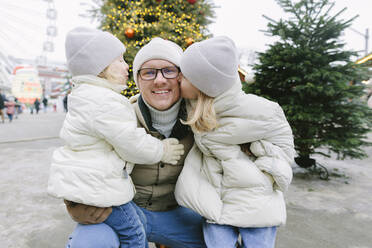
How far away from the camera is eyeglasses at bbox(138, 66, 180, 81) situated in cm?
146

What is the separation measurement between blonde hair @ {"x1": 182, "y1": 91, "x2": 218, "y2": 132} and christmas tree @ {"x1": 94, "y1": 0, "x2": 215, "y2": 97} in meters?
3.88

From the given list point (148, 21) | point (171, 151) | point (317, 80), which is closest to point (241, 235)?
point (171, 151)

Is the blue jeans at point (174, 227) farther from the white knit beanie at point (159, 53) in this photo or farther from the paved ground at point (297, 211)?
the paved ground at point (297, 211)

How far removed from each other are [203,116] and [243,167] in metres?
0.31

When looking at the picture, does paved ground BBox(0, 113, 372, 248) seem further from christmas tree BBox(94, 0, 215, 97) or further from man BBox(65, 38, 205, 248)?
christmas tree BBox(94, 0, 215, 97)

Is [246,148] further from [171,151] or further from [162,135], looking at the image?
[162,135]

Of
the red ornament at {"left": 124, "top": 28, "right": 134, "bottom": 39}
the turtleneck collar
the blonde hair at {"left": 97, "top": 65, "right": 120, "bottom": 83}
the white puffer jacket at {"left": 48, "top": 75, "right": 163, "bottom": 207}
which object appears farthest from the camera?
the red ornament at {"left": 124, "top": 28, "right": 134, "bottom": 39}

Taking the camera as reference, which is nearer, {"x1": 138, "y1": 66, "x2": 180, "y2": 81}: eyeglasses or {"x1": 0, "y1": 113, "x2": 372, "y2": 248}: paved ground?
{"x1": 138, "y1": 66, "x2": 180, "y2": 81}: eyeglasses

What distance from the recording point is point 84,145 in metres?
1.24

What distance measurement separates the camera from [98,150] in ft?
4.08

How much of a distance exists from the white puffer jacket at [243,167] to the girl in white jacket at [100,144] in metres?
0.25

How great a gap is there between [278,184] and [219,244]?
0.41m

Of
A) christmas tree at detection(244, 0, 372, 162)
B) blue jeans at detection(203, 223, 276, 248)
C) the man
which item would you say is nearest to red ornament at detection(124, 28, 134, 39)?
christmas tree at detection(244, 0, 372, 162)

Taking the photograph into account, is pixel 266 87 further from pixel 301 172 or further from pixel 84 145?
pixel 84 145
